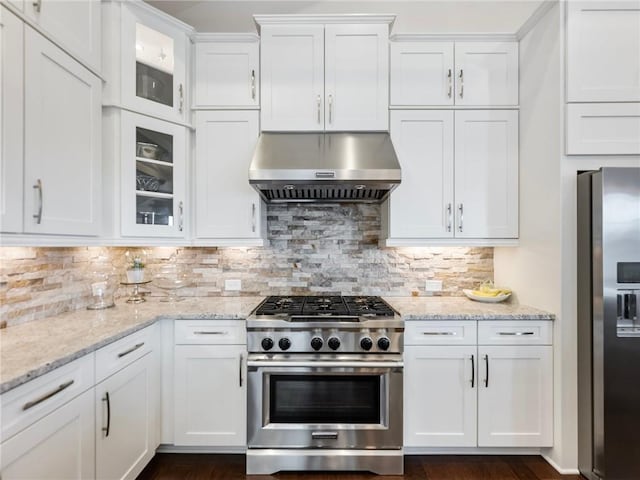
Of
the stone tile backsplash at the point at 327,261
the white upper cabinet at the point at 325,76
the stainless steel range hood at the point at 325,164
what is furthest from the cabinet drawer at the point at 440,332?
the white upper cabinet at the point at 325,76

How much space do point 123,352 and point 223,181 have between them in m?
1.31

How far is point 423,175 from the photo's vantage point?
8.09 ft

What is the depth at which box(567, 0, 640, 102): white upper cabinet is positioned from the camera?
1984 mm

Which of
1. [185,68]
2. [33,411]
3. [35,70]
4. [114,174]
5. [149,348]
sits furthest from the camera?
[185,68]

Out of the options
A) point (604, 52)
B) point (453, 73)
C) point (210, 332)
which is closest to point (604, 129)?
point (604, 52)

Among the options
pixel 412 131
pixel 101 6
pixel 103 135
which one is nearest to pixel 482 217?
pixel 412 131

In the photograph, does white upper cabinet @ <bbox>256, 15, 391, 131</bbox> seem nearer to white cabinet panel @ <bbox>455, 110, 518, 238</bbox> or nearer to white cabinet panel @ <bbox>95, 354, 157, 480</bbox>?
white cabinet panel @ <bbox>455, 110, 518, 238</bbox>

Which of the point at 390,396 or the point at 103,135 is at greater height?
the point at 103,135

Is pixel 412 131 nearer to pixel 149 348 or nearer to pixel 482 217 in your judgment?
pixel 482 217

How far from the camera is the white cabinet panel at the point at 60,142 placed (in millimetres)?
1540

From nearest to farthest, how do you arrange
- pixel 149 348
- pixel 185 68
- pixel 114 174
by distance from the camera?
pixel 149 348, pixel 114 174, pixel 185 68

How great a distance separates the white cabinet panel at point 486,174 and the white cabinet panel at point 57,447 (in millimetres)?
2448

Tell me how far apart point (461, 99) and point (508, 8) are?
76 centimetres

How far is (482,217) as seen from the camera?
2.46m
